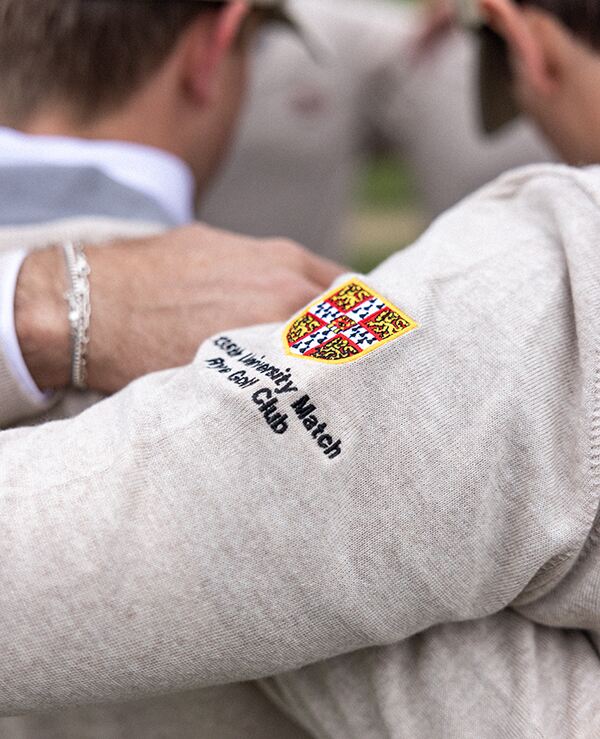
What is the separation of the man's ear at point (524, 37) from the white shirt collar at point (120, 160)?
0.43 m

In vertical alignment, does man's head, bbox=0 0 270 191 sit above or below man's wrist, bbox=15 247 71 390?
above

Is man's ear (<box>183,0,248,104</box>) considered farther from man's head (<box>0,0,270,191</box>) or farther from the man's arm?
the man's arm

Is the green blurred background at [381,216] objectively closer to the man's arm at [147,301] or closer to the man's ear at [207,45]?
the man's ear at [207,45]

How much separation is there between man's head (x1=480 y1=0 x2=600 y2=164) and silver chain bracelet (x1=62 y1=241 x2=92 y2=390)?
59 cm

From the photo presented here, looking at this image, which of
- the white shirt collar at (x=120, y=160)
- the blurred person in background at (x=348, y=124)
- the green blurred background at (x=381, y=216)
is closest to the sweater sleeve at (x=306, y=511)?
the white shirt collar at (x=120, y=160)

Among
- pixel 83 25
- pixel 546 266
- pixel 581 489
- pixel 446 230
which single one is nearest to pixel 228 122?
pixel 83 25

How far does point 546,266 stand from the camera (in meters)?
0.66

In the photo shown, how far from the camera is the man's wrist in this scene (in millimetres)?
822

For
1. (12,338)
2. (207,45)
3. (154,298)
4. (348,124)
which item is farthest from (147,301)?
(348,124)

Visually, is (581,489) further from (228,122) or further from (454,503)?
(228,122)

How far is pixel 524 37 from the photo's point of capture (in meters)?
1.07

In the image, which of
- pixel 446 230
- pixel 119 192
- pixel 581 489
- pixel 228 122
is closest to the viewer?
pixel 581 489

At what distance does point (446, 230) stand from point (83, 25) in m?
0.54

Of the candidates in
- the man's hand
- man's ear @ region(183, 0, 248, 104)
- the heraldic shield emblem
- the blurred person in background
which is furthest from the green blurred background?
the heraldic shield emblem
